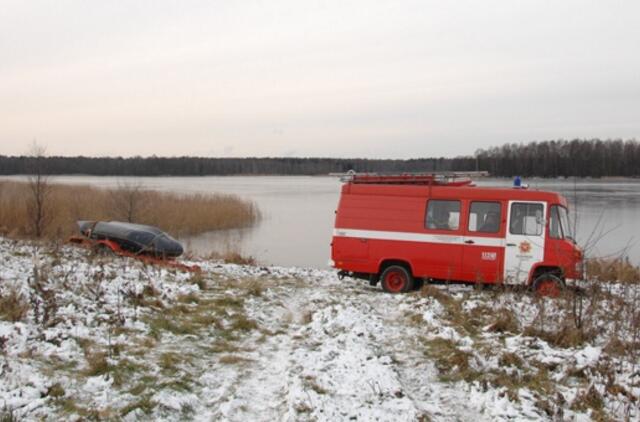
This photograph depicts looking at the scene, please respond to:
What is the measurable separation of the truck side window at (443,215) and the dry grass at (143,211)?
50.6 ft

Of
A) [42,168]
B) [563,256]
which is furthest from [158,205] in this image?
[563,256]

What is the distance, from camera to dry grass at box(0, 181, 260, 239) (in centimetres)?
2302

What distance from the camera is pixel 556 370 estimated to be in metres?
5.72

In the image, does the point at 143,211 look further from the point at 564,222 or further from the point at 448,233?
the point at 564,222

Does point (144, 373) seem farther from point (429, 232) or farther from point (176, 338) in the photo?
point (429, 232)

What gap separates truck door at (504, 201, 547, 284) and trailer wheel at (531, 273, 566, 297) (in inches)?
8.9

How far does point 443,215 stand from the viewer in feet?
36.1

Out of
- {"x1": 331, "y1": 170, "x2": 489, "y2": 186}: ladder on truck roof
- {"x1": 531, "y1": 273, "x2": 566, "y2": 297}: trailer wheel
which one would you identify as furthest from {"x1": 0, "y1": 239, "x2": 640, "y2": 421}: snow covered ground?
{"x1": 331, "y1": 170, "x2": 489, "y2": 186}: ladder on truck roof

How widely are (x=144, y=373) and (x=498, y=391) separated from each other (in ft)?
11.7

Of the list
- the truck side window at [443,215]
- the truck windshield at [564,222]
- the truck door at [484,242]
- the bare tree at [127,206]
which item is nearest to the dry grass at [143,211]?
the bare tree at [127,206]

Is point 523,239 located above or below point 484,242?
above

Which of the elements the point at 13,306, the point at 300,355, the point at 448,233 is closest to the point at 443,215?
the point at 448,233

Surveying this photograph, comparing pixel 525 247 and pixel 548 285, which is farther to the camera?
pixel 525 247

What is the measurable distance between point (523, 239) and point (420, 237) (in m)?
1.98
